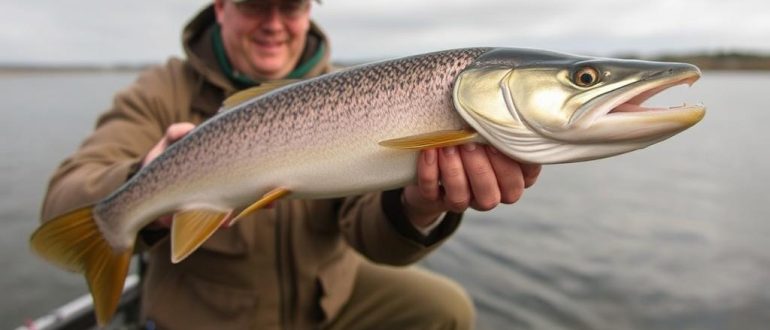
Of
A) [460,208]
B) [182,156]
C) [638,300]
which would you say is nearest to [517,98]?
[460,208]

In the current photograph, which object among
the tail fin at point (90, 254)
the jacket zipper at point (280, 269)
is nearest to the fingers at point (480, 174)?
the tail fin at point (90, 254)

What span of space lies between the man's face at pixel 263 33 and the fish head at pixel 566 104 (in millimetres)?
1993

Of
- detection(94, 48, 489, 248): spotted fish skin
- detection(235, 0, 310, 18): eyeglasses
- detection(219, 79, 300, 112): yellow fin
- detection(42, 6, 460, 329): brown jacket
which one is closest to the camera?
detection(94, 48, 489, 248): spotted fish skin

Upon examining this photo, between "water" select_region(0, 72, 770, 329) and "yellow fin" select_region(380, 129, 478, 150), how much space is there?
4036 millimetres

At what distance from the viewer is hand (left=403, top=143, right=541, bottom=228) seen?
202cm

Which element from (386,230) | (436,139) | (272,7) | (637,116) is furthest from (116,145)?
Answer: (637,116)

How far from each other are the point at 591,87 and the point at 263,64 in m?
2.35

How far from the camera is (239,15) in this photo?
11.8 feet

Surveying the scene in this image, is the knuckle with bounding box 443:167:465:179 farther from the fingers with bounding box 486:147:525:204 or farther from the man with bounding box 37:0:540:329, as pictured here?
the man with bounding box 37:0:540:329

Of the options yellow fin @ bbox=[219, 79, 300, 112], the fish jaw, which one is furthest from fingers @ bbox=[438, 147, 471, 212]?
yellow fin @ bbox=[219, 79, 300, 112]

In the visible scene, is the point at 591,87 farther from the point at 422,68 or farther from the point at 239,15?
the point at 239,15

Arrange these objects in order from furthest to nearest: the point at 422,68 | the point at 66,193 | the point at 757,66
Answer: the point at 757,66
the point at 66,193
the point at 422,68

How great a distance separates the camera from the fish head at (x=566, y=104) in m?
1.72

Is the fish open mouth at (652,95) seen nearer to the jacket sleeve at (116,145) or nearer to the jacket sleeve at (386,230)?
the jacket sleeve at (386,230)
